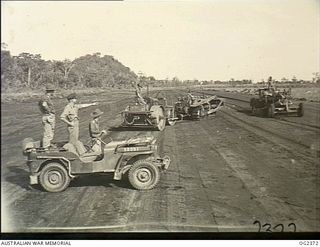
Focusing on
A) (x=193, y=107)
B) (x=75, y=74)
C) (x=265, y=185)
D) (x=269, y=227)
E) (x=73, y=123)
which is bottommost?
(x=269, y=227)

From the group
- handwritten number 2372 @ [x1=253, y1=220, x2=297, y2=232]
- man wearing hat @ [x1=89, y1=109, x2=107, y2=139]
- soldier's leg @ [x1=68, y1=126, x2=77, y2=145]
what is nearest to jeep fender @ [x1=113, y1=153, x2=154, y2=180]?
man wearing hat @ [x1=89, y1=109, x2=107, y2=139]

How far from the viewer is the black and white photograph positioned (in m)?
3.22

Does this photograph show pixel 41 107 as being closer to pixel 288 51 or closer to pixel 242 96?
pixel 242 96

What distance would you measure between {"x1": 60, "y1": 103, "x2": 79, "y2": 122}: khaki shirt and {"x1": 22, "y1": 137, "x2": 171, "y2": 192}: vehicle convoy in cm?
18

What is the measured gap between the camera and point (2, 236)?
10.7 ft

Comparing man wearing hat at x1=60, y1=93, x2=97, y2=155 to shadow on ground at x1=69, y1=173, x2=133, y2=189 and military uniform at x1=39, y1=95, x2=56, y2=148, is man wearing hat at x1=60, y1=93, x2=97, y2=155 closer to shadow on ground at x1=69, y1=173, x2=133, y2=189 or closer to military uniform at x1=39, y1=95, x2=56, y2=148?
military uniform at x1=39, y1=95, x2=56, y2=148

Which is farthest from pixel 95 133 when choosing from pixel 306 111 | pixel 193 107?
pixel 306 111

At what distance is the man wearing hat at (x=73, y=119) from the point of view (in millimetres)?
3264

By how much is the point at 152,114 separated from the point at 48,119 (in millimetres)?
738

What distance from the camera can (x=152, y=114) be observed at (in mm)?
3416

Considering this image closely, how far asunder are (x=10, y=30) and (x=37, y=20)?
0.19 m

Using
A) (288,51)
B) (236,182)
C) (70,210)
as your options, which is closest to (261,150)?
(236,182)

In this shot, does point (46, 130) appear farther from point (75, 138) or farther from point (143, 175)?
point (143, 175)

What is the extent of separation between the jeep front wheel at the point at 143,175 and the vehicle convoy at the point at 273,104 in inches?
34.8
